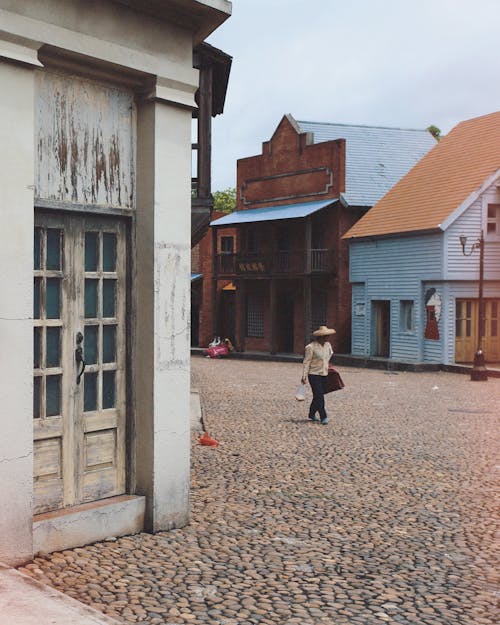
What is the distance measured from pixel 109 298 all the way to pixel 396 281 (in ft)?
73.9

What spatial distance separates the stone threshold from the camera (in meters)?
5.77

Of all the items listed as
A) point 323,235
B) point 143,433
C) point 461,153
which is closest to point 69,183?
point 143,433

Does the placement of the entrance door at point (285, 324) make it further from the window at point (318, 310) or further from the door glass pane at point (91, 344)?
the door glass pane at point (91, 344)

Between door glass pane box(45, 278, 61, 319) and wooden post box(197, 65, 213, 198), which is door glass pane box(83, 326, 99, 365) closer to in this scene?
door glass pane box(45, 278, 61, 319)

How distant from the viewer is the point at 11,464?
5500 mm

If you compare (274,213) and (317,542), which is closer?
(317,542)

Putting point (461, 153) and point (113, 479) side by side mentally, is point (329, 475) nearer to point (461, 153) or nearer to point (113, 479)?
point (113, 479)

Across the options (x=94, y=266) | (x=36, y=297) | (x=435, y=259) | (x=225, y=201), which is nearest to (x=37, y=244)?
(x=36, y=297)

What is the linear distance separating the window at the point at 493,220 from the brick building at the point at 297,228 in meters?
6.29

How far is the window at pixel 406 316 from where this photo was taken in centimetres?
2778

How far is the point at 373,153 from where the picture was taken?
34.3 meters

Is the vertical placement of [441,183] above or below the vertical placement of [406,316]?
above

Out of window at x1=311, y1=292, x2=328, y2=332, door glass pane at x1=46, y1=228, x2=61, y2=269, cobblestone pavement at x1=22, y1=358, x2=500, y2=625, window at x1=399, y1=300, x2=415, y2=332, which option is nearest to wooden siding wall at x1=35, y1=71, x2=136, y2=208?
door glass pane at x1=46, y1=228, x2=61, y2=269

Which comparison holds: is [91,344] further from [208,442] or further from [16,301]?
[208,442]
